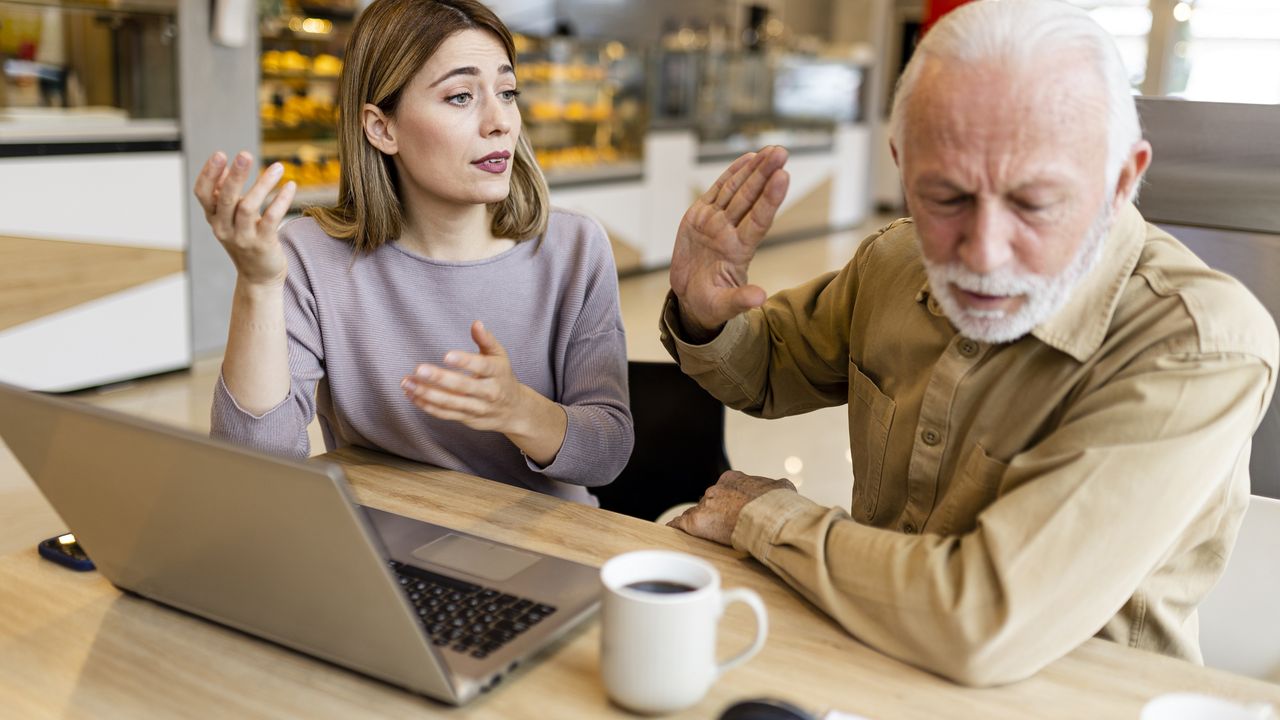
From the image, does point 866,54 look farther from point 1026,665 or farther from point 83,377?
point 1026,665

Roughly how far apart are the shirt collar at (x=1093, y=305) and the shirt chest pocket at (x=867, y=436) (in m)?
0.27

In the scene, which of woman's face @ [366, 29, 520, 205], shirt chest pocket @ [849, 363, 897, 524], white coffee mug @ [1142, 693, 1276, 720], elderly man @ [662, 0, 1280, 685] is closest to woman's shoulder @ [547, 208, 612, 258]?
woman's face @ [366, 29, 520, 205]

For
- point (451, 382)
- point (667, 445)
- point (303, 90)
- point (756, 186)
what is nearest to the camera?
point (451, 382)

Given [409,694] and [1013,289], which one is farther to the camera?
[1013,289]

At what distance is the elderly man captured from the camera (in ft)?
3.12

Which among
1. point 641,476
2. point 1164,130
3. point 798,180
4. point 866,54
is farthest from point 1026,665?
point 866,54

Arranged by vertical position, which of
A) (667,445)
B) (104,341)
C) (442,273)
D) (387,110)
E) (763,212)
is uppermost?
(387,110)

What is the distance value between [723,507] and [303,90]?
450cm

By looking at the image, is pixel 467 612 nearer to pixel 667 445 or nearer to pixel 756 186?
pixel 756 186

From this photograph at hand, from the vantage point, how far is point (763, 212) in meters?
1.32

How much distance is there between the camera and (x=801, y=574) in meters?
1.06

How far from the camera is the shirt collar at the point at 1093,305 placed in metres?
1.08

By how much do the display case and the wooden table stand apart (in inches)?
161

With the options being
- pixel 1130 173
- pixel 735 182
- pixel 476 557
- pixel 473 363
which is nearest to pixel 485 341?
pixel 473 363
